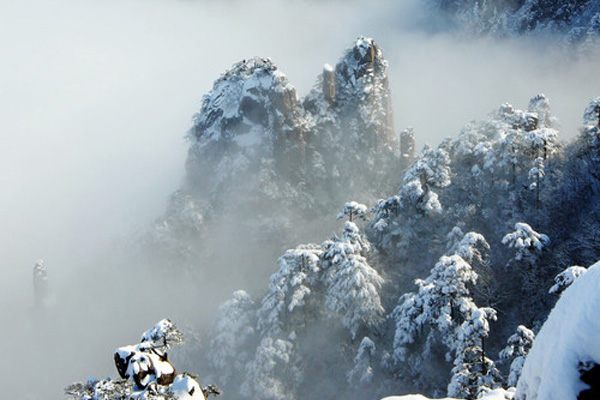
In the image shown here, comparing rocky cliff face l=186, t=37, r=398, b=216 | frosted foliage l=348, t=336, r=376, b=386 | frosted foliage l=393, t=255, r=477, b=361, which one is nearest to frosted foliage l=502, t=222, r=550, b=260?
frosted foliage l=393, t=255, r=477, b=361

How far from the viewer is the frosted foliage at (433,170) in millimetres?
46812

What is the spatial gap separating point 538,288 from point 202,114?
57.2 metres

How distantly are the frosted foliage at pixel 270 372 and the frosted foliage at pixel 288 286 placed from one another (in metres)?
1.57

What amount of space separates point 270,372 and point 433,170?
2419 cm

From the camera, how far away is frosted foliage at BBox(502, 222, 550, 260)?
1318 inches

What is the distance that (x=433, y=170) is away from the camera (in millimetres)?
47500

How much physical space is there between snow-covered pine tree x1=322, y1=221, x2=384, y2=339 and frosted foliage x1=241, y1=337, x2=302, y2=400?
19.0ft

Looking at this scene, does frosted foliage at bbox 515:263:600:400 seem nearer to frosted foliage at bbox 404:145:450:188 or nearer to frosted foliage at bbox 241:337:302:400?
frosted foliage at bbox 241:337:302:400

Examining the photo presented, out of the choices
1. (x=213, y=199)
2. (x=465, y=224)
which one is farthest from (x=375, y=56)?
(x=465, y=224)

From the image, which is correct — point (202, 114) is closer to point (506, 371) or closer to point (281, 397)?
point (281, 397)

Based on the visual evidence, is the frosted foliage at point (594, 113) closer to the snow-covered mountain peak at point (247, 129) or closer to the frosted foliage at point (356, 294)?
the frosted foliage at point (356, 294)

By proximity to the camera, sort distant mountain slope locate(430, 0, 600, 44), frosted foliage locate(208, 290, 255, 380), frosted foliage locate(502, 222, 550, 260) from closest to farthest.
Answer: frosted foliage locate(502, 222, 550, 260), frosted foliage locate(208, 290, 255, 380), distant mountain slope locate(430, 0, 600, 44)

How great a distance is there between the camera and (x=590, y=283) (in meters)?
6.95

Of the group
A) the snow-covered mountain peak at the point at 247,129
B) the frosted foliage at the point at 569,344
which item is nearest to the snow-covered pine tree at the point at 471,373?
the frosted foliage at the point at 569,344
